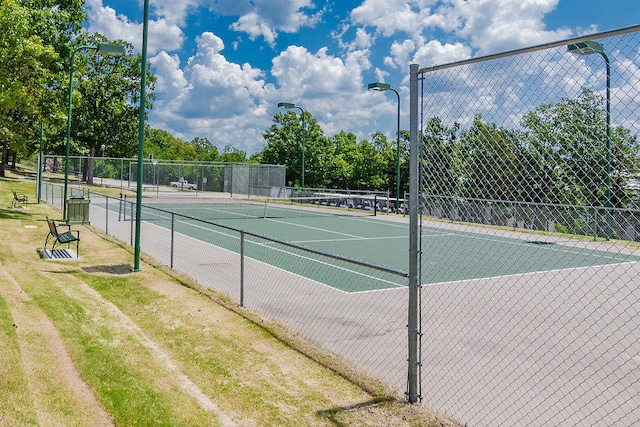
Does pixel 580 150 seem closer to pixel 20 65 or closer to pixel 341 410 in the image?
pixel 341 410

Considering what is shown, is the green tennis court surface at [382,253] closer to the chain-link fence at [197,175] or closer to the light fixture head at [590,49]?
the light fixture head at [590,49]

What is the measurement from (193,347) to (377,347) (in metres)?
2.43

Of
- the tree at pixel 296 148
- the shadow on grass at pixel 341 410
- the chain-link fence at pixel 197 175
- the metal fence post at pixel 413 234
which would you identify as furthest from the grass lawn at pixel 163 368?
the tree at pixel 296 148

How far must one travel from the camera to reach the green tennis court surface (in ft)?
42.9

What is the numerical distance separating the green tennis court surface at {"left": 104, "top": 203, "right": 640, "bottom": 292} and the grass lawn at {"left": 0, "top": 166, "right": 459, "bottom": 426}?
155 inches

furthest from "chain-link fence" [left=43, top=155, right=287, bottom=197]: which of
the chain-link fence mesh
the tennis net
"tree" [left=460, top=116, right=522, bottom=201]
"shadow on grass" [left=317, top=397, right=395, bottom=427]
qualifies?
"tree" [left=460, top=116, right=522, bottom=201]

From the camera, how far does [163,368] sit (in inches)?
235

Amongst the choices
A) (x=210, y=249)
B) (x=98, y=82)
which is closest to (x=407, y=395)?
(x=210, y=249)

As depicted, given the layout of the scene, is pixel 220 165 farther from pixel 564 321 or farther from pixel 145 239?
pixel 564 321

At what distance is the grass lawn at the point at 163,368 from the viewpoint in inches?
190

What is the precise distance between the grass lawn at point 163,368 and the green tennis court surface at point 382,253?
3948 mm

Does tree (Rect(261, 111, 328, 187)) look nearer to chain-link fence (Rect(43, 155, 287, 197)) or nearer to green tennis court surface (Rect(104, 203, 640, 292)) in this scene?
chain-link fence (Rect(43, 155, 287, 197))

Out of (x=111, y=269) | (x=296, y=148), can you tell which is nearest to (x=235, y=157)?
(x=296, y=148)

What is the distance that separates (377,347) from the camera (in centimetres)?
741
